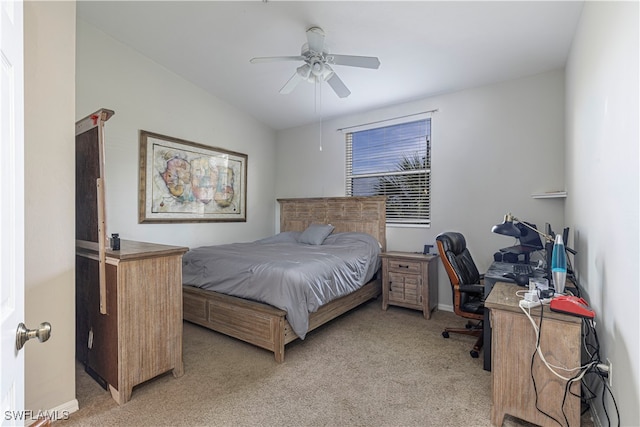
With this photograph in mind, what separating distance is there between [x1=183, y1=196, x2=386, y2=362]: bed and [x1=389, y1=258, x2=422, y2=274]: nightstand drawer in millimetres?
363

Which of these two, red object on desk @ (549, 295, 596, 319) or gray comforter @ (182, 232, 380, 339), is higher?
red object on desk @ (549, 295, 596, 319)

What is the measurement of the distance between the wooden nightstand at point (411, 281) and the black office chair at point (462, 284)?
522 mm

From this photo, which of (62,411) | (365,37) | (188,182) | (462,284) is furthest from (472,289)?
(188,182)

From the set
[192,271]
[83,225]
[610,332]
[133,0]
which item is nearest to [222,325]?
[192,271]

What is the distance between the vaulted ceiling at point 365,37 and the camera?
2365mm

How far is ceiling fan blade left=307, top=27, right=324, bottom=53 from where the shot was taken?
2445 millimetres

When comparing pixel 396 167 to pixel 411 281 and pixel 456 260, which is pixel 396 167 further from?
pixel 456 260

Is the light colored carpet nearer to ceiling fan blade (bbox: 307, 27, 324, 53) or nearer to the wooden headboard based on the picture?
the wooden headboard

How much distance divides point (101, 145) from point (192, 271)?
1641mm

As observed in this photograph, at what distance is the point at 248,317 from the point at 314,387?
0.82m

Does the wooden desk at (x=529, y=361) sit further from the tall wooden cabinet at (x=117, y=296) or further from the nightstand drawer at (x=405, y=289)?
the tall wooden cabinet at (x=117, y=296)

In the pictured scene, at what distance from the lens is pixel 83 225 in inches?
82.0

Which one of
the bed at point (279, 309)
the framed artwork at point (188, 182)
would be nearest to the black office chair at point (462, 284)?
the bed at point (279, 309)

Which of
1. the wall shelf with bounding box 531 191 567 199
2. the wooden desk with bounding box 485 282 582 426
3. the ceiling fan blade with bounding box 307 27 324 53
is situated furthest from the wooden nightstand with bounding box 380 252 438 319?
the ceiling fan blade with bounding box 307 27 324 53
